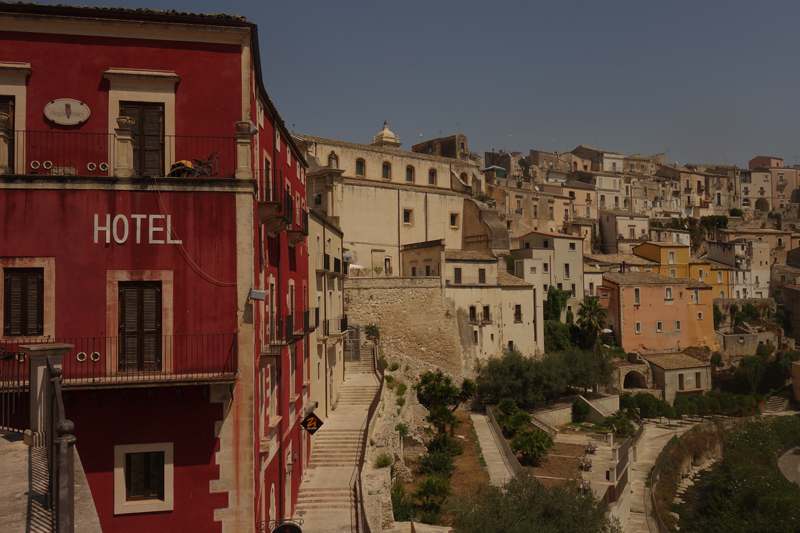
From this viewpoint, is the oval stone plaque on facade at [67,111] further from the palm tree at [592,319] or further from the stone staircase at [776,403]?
the stone staircase at [776,403]

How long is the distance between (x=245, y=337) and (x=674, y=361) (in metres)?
46.9

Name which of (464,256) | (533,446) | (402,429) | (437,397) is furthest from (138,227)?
(464,256)

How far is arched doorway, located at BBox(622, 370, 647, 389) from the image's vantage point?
4884 cm

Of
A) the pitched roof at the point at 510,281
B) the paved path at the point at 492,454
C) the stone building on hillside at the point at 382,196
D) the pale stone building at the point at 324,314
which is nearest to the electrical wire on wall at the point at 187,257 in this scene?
the pale stone building at the point at 324,314

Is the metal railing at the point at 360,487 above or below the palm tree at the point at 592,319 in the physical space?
below

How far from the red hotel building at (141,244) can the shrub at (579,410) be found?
3493cm

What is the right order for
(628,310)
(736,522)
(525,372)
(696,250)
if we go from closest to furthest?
(736,522), (525,372), (628,310), (696,250)

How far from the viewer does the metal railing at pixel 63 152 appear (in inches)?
440

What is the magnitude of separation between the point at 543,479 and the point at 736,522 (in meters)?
8.75

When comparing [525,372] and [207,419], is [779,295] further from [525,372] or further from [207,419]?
[207,419]

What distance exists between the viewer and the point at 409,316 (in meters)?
39.4

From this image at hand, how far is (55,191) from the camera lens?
10711 mm

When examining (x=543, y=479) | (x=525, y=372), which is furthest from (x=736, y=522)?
(x=525, y=372)

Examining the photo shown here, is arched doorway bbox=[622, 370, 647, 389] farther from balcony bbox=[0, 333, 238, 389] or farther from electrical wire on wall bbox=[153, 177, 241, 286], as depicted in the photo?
electrical wire on wall bbox=[153, 177, 241, 286]
